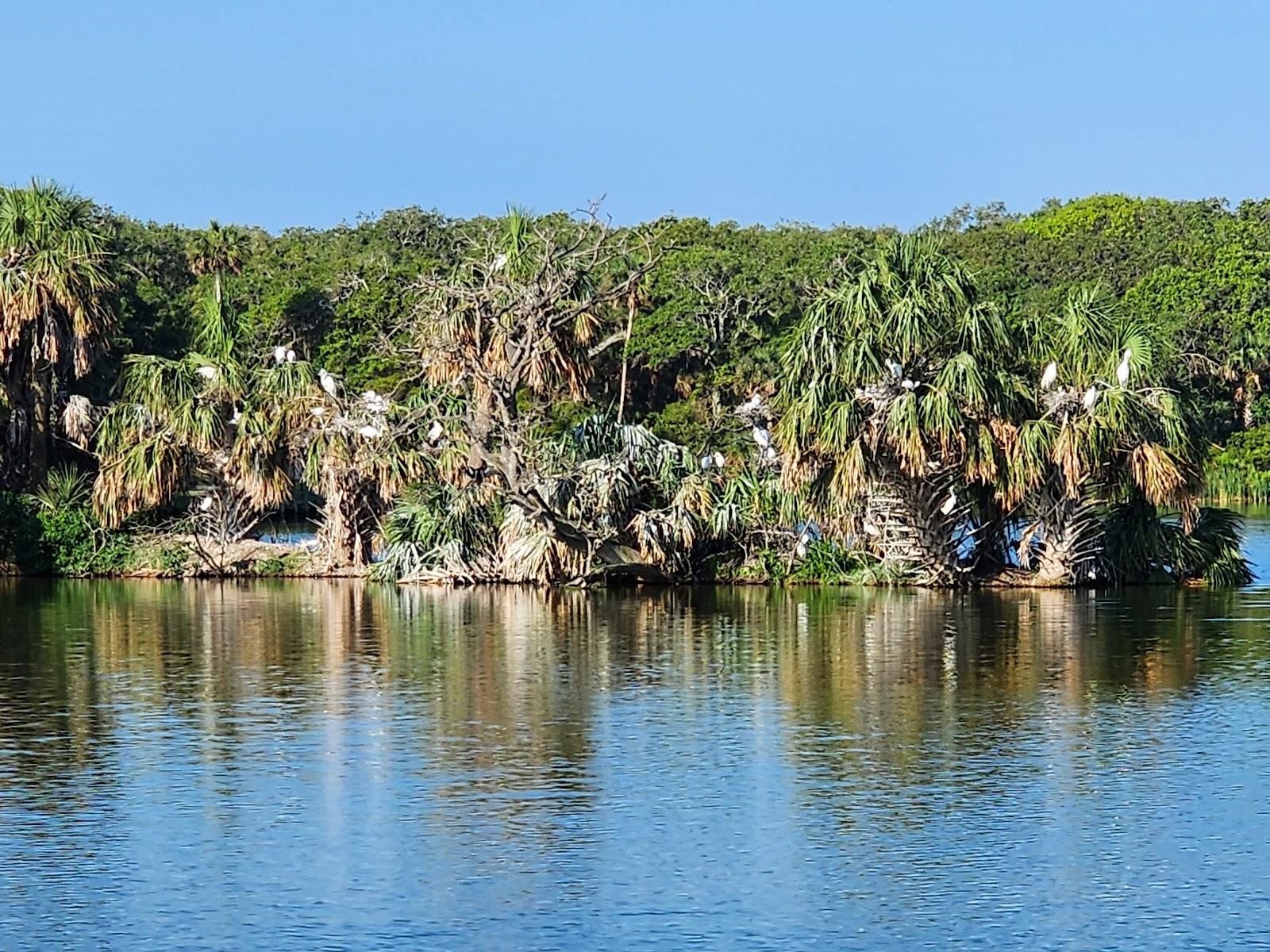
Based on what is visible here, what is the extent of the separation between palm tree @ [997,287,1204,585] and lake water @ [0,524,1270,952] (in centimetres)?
257

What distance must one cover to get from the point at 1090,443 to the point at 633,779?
14.8 meters

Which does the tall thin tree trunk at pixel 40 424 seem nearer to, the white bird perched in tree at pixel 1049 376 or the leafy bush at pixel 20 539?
the leafy bush at pixel 20 539

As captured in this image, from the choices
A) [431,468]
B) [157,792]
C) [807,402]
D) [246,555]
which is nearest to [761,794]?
[157,792]

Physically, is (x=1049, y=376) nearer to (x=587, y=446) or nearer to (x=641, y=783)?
(x=587, y=446)

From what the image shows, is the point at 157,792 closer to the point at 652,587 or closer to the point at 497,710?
the point at 497,710

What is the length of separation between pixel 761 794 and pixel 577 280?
756 inches

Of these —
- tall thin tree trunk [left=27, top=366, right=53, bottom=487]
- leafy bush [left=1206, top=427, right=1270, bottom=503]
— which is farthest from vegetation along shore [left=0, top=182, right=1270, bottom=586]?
leafy bush [left=1206, top=427, right=1270, bottom=503]

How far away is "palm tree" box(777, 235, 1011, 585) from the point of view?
1219 inches

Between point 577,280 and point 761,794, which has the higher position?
point 577,280

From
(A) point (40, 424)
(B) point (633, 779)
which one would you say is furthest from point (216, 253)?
(B) point (633, 779)

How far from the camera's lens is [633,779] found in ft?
58.1

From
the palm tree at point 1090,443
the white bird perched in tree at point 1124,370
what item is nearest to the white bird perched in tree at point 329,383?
the palm tree at point 1090,443

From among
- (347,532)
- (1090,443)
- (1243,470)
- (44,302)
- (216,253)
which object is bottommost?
(347,532)

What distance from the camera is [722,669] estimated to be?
79.8ft
